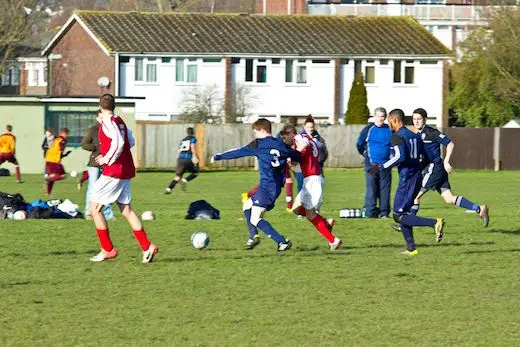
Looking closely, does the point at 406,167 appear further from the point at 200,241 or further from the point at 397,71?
the point at 397,71

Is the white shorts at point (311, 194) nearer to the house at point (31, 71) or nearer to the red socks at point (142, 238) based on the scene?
the red socks at point (142, 238)

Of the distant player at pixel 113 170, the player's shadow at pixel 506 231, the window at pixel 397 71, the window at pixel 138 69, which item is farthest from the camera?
the window at pixel 397 71

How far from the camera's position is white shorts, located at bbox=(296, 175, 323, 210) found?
14.9 metres

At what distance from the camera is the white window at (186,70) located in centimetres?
6288

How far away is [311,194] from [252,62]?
160ft

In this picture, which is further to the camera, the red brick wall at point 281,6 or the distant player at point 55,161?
the red brick wall at point 281,6

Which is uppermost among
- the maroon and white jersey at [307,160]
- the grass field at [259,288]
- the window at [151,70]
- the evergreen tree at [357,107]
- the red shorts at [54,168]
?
the window at [151,70]

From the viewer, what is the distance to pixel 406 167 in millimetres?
14492

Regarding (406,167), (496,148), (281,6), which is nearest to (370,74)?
(496,148)

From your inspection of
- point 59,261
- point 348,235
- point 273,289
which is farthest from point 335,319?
point 348,235

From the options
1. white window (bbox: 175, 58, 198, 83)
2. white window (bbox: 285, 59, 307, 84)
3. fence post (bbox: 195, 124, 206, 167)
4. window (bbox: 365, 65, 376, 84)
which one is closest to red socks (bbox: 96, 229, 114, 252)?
fence post (bbox: 195, 124, 206, 167)

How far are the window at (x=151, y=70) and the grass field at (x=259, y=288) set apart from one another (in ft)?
144

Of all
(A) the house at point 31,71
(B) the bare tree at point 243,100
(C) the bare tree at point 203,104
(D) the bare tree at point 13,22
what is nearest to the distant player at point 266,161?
(C) the bare tree at point 203,104

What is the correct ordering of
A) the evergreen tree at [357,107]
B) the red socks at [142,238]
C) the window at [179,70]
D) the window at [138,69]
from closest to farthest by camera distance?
the red socks at [142,238], the evergreen tree at [357,107], the window at [138,69], the window at [179,70]
